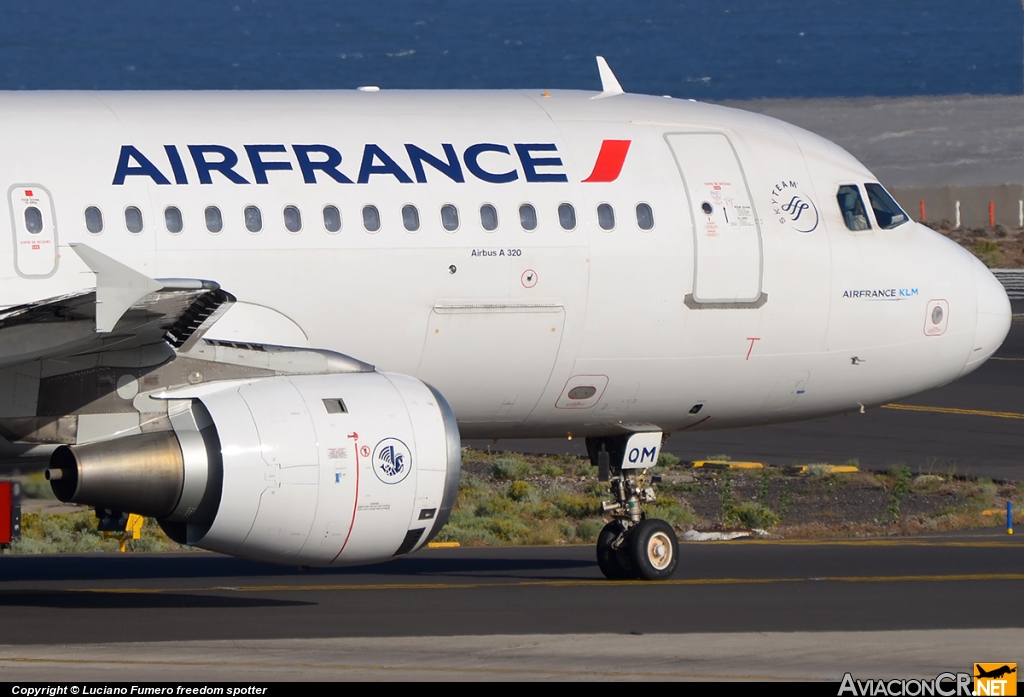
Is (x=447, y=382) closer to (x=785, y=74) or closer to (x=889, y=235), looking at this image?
(x=889, y=235)

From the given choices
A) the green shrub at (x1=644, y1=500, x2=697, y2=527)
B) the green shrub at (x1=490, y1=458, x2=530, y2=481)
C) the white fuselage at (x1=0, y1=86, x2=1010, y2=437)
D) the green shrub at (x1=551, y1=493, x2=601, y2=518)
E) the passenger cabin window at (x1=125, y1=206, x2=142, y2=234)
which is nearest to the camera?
the passenger cabin window at (x1=125, y1=206, x2=142, y2=234)

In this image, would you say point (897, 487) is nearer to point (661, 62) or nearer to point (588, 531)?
point (588, 531)

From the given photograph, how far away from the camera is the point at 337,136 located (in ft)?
54.2

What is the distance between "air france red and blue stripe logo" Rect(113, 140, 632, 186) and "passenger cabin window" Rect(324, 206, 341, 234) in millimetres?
296

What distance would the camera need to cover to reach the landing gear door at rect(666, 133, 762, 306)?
1766 centimetres

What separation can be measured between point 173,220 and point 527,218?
3472 millimetres

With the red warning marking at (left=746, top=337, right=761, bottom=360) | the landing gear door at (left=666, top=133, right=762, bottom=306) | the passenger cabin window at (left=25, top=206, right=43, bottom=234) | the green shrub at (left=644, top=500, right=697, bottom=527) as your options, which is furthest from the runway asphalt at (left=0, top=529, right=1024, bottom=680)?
the green shrub at (left=644, top=500, right=697, bottom=527)

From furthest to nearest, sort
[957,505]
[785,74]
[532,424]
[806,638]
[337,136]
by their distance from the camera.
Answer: [785,74]
[957,505]
[532,424]
[337,136]
[806,638]

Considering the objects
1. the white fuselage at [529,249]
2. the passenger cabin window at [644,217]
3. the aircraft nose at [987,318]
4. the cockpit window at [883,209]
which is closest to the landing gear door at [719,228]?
the white fuselage at [529,249]

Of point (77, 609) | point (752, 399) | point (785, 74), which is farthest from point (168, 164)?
point (785, 74)

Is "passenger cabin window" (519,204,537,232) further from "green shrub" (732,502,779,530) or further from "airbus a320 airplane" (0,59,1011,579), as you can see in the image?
"green shrub" (732,502,779,530)

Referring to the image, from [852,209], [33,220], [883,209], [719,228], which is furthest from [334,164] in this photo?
[883,209]

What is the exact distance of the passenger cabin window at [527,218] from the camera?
16859 mm

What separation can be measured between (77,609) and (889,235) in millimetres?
9411
